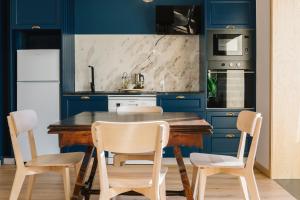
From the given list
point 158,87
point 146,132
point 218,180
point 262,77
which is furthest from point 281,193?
point 158,87

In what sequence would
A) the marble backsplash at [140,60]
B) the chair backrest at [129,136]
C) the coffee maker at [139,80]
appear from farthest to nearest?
the marble backsplash at [140,60], the coffee maker at [139,80], the chair backrest at [129,136]

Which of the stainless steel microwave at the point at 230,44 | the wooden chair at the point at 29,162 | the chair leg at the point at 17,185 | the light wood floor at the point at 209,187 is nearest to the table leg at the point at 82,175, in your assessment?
the wooden chair at the point at 29,162

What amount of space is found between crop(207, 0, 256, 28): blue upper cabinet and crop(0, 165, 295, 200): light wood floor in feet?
6.65

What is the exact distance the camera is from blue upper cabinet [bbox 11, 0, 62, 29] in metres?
5.38

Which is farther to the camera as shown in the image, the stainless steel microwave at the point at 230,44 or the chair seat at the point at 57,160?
the stainless steel microwave at the point at 230,44

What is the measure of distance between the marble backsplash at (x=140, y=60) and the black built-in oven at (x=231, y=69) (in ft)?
1.81

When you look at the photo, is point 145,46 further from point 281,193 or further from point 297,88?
point 281,193

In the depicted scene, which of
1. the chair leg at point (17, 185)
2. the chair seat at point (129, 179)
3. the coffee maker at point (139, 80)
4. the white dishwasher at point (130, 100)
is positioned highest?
the coffee maker at point (139, 80)

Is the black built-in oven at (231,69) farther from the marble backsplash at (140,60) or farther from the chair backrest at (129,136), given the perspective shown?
the chair backrest at (129,136)

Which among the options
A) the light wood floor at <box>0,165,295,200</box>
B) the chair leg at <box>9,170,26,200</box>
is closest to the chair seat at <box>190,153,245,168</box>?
the light wood floor at <box>0,165,295,200</box>

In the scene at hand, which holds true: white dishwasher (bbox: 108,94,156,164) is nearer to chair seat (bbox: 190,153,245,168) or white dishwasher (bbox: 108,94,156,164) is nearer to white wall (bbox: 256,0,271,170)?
white wall (bbox: 256,0,271,170)

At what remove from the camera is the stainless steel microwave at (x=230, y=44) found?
5.50 m

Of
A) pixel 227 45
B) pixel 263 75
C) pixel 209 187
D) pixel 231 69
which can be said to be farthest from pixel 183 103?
pixel 209 187

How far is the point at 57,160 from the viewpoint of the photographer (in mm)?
3127
